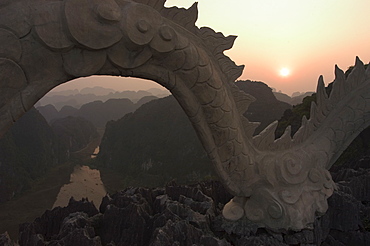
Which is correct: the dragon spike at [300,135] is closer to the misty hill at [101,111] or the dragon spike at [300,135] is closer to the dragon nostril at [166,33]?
the dragon nostril at [166,33]

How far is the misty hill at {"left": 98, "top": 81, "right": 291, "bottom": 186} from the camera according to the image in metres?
23.7

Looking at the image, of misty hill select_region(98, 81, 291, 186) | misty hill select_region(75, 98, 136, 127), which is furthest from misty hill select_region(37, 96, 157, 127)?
misty hill select_region(98, 81, 291, 186)

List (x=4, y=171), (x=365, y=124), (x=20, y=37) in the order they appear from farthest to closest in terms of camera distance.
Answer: (x=4, y=171) < (x=365, y=124) < (x=20, y=37)

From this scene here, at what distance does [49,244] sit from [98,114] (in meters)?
78.9

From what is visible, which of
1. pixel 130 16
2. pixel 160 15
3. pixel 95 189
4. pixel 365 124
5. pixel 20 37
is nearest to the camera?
pixel 20 37

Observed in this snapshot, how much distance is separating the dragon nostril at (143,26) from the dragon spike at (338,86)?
129 inches

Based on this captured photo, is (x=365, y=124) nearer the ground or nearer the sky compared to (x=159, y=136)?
nearer the ground

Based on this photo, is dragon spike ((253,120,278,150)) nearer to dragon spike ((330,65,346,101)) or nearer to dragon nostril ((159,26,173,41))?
dragon spike ((330,65,346,101))

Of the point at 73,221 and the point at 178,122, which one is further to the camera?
the point at 178,122

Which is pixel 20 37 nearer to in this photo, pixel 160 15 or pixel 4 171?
pixel 160 15

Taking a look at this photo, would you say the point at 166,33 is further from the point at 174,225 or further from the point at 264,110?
the point at 264,110

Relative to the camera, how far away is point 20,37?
1.77 metres

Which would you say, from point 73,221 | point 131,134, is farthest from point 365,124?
point 131,134

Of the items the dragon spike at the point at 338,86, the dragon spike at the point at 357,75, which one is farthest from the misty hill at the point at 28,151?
the dragon spike at the point at 357,75
